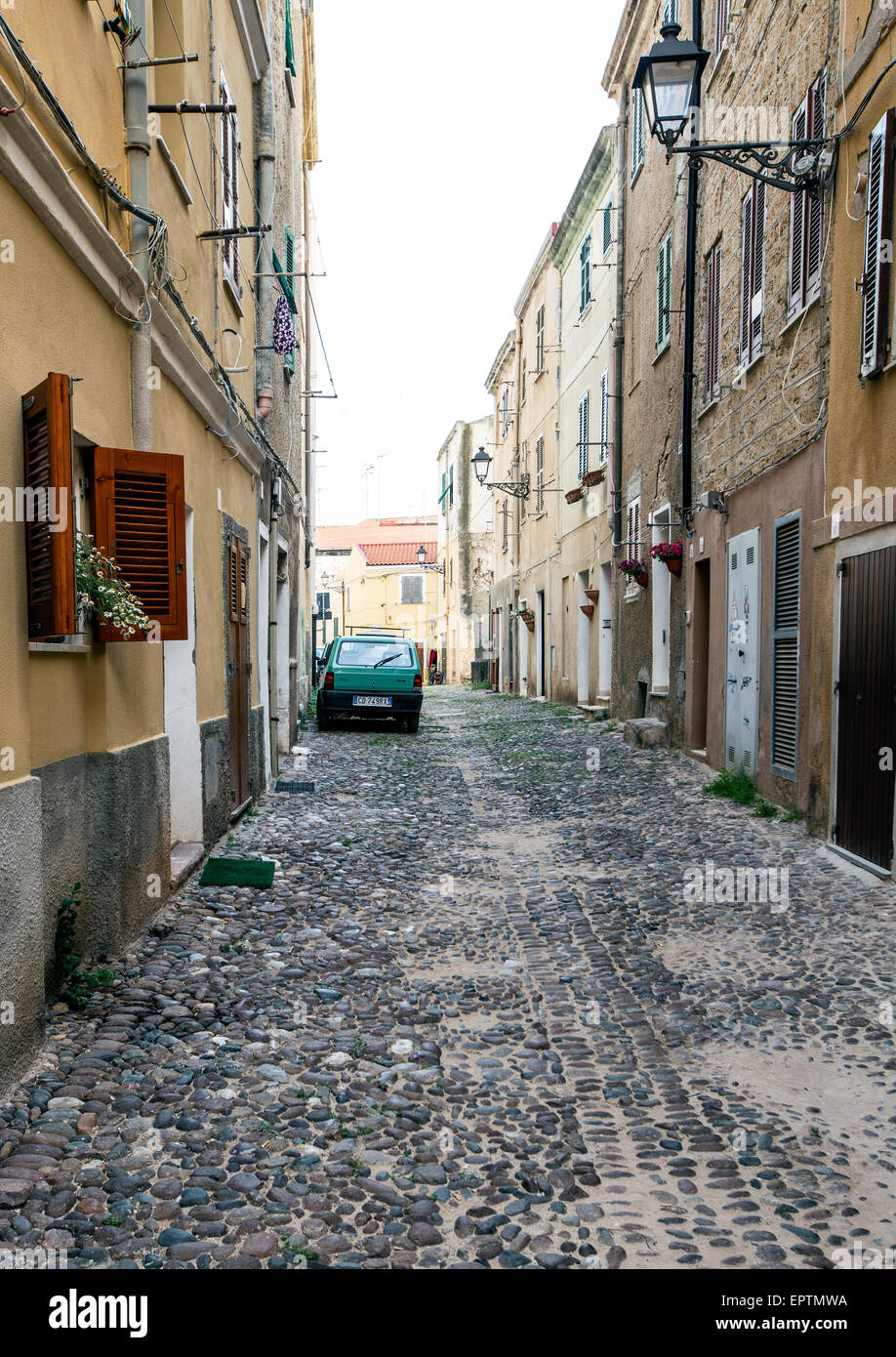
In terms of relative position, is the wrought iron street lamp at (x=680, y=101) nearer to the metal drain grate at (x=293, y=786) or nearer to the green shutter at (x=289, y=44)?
the metal drain grate at (x=293, y=786)

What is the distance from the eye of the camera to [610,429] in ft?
56.0

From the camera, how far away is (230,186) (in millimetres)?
8727

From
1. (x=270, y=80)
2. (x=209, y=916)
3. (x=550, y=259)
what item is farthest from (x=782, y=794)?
(x=550, y=259)

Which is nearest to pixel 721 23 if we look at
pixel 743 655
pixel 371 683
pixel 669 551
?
pixel 669 551

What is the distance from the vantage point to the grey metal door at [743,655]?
935 cm

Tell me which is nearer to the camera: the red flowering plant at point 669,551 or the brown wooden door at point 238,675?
the brown wooden door at point 238,675

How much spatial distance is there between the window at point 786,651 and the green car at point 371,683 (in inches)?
322

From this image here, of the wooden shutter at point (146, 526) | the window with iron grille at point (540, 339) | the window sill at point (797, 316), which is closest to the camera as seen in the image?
the wooden shutter at point (146, 526)

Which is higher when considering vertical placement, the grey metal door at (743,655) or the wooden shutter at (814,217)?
the wooden shutter at (814,217)

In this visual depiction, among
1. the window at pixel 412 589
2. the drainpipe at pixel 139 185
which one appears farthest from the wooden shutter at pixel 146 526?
the window at pixel 412 589

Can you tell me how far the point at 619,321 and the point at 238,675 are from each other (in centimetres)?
1048

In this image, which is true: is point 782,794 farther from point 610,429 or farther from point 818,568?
point 610,429

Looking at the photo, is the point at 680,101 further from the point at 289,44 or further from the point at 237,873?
A: the point at 289,44
